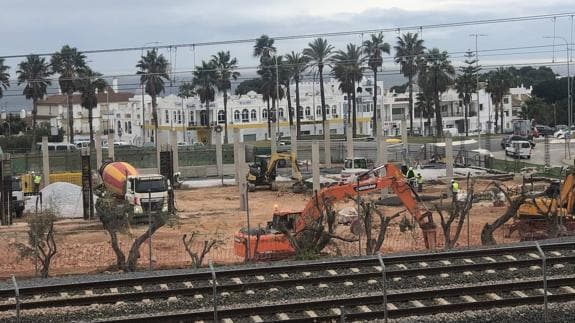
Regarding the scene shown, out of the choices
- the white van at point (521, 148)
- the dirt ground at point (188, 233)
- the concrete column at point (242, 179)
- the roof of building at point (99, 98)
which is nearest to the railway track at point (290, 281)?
the dirt ground at point (188, 233)

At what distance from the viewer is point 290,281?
56.5 ft

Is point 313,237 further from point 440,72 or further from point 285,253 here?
point 440,72

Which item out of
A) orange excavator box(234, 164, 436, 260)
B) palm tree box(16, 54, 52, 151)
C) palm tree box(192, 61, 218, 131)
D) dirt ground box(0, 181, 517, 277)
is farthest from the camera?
palm tree box(192, 61, 218, 131)

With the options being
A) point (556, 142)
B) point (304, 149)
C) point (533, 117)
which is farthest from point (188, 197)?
point (533, 117)

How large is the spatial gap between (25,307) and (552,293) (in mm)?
10580

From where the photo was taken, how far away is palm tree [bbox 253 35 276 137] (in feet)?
→ 354

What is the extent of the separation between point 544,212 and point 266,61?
91.2 metres

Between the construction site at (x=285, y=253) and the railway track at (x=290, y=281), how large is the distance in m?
0.03

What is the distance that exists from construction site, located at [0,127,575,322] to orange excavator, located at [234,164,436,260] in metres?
0.05

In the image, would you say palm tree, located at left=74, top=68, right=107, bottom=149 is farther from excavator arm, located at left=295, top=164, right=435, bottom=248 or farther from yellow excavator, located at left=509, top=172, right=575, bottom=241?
yellow excavator, located at left=509, top=172, right=575, bottom=241

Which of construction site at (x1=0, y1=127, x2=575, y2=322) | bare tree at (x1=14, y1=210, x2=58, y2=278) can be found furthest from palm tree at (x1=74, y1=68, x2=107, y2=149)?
bare tree at (x1=14, y1=210, x2=58, y2=278)

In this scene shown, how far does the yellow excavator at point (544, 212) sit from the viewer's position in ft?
88.3

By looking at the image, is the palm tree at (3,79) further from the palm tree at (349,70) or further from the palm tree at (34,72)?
the palm tree at (349,70)

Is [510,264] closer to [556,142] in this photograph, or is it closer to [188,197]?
[188,197]
